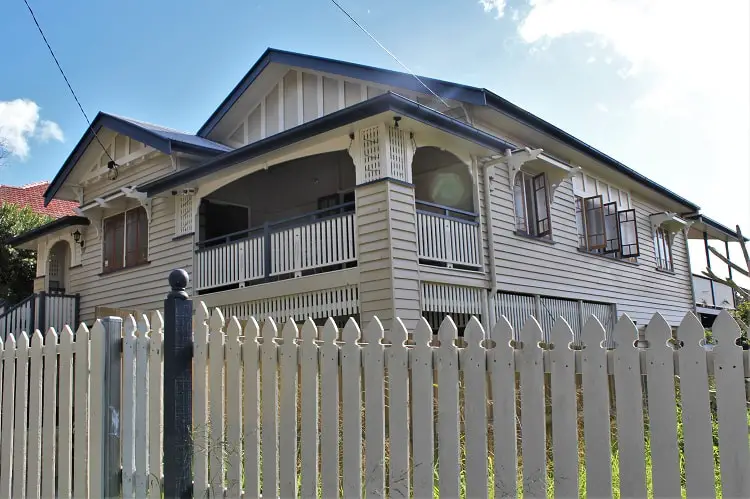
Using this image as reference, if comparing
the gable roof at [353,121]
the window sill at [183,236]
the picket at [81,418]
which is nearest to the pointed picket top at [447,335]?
the picket at [81,418]

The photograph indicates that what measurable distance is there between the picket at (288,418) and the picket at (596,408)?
1648mm

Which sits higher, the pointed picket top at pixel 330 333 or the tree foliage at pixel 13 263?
the tree foliage at pixel 13 263

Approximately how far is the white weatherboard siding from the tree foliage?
18055mm

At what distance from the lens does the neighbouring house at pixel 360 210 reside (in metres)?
10.2

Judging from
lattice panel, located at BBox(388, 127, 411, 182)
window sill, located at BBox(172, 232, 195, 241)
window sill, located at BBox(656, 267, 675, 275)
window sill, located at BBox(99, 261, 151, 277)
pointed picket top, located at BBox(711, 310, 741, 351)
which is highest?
lattice panel, located at BBox(388, 127, 411, 182)

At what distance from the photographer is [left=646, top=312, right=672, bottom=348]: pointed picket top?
2.87 metres

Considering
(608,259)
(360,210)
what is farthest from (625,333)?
(608,259)

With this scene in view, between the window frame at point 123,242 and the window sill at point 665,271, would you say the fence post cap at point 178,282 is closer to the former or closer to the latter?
the window frame at point 123,242

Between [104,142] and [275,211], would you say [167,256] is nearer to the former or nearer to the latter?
[275,211]

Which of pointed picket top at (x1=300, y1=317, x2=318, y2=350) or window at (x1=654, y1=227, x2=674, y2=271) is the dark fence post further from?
window at (x1=654, y1=227, x2=674, y2=271)

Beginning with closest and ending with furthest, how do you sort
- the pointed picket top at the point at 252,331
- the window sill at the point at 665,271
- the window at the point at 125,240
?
1. the pointed picket top at the point at 252,331
2. the window at the point at 125,240
3. the window sill at the point at 665,271

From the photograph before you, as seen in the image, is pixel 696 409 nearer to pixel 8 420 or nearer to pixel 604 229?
pixel 8 420

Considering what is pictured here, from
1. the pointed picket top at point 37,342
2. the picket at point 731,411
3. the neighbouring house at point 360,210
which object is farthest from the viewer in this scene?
the neighbouring house at point 360,210

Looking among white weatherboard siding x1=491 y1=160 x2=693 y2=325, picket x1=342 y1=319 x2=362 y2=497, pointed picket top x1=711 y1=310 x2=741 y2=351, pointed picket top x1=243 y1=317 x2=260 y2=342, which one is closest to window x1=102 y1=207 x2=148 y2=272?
white weatherboard siding x1=491 y1=160 x2=693 y2=325
